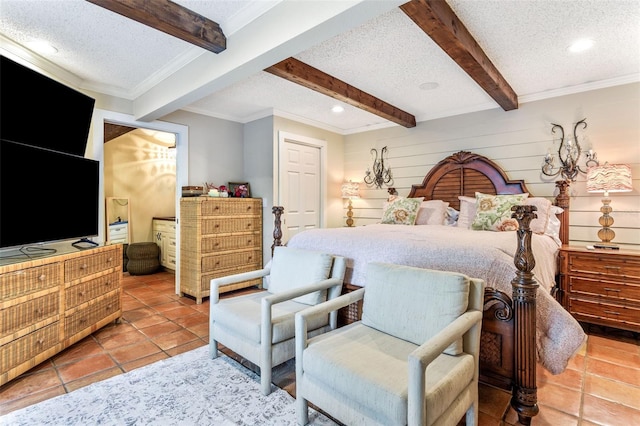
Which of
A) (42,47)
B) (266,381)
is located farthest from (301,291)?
(42,47)

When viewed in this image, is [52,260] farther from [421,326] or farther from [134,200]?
[134,200]

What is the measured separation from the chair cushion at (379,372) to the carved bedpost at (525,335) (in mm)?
375

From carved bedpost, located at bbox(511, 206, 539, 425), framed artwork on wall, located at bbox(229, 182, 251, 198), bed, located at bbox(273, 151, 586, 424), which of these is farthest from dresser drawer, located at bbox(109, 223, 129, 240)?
carved bedpost, located at bbox(511, 206, 539, 425)

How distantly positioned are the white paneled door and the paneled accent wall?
1.10 m

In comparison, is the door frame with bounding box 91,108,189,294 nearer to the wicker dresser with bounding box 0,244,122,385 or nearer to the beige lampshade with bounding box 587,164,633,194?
the wicker dresser with bounding box 0,244,122,385

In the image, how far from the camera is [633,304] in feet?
8.68

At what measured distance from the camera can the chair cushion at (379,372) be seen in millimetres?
1239

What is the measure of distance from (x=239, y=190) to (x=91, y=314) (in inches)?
88.5

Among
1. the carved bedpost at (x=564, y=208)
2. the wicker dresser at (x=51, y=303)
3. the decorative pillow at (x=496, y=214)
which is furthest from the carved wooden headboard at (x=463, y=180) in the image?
the wicker dresser at (x=51, y=303)

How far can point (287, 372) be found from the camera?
2.15 m

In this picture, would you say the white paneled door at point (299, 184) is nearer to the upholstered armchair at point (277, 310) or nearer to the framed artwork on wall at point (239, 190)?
the framed artwork on wall at point (239, 190)

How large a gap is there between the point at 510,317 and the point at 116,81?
160 inches

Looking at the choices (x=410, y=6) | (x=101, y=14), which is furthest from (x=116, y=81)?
(x=410, y=6)

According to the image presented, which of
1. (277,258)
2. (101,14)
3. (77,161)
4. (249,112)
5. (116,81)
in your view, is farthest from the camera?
(249,112)
